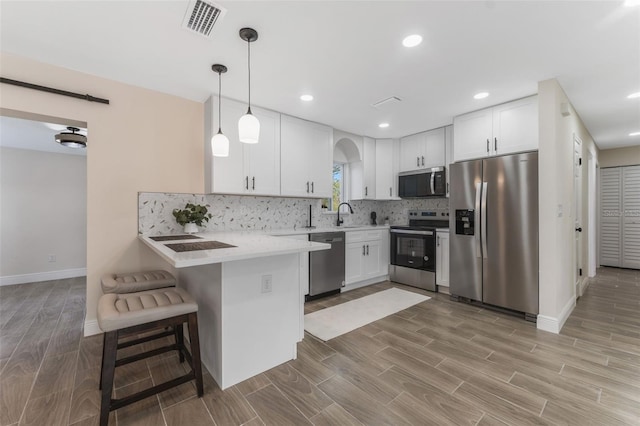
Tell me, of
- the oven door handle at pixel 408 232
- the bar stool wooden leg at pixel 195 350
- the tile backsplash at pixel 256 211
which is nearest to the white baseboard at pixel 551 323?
the oven door handle at pixel 408 232

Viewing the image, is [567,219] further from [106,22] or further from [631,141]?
[106,22]

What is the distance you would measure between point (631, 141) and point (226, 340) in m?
7.61

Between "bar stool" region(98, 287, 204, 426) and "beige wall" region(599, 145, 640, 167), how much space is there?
8065 millimetres

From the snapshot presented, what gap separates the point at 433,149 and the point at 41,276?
691cm

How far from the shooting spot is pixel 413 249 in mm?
4238

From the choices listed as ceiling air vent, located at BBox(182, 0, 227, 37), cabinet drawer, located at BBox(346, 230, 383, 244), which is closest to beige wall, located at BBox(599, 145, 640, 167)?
cabinet drawer, located at BBox(346, 230, 383, 244)

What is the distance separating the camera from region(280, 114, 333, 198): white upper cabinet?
3.65 metres

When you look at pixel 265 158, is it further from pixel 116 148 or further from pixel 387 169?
pixel 387 169

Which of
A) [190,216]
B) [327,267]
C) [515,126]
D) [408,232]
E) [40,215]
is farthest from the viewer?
[40,215]

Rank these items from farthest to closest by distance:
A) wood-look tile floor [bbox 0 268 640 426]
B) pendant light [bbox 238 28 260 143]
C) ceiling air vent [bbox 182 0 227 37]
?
pendant light [bbox 238 28 260 143] → ceiling air vent [bbox 182 0 227 37] → wood-look tile floor [bbox 0 268 640 426]

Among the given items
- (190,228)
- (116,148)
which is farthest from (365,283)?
(116,148)

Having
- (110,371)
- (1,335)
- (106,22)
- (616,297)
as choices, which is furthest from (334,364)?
(616,297)

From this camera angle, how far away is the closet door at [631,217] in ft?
17.4

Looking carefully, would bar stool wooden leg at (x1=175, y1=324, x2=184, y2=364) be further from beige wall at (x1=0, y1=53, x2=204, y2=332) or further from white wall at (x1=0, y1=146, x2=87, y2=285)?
white wall at (x1=0, y1=146, x2=87, y2=285)
